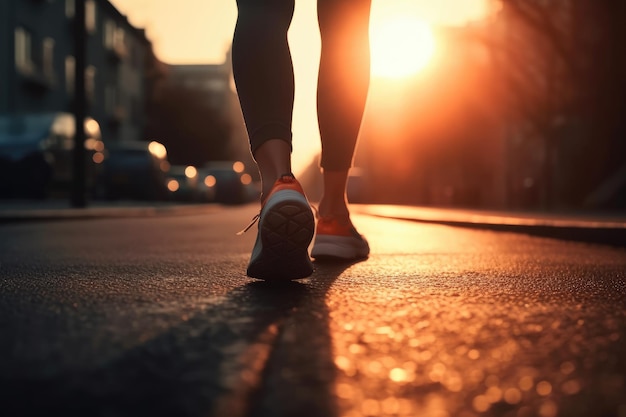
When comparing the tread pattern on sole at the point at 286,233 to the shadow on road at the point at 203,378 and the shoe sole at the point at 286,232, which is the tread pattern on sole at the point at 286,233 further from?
the shadow on road at the point at 203,378

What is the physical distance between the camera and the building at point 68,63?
2453 centimetres

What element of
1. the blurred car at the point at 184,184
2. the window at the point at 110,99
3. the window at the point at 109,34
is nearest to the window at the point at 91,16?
the window at the point at 109,34

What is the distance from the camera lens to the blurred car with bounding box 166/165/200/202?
2497 cm

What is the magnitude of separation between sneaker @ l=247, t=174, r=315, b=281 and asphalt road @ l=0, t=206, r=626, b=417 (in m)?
0.06

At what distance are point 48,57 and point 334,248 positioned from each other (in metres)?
26.9

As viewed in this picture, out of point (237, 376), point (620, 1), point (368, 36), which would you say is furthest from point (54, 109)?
point (237, 376)

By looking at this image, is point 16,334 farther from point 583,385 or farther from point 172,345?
point 583,385

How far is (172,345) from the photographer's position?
52.7 inches

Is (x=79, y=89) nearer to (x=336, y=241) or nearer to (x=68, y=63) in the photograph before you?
(x=336, y=241)

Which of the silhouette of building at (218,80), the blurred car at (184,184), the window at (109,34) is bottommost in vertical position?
the blurred car at (184,184)

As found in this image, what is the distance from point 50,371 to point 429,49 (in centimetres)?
3773

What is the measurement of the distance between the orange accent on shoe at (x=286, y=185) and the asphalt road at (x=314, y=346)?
0.84 feet

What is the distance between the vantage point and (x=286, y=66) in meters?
2.57

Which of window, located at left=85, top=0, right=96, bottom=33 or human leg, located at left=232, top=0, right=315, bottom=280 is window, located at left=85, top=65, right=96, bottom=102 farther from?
human leg, located at left=232, top=0, right=315, bottom=280
